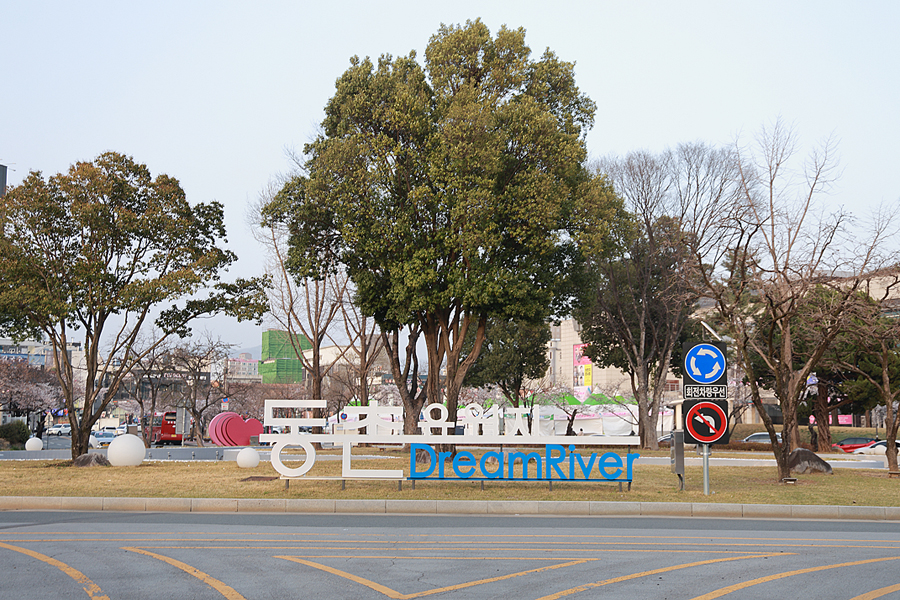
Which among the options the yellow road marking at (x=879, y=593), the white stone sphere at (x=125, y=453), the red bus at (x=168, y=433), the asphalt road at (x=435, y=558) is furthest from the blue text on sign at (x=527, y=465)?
the red bus at (x=168, y=433)

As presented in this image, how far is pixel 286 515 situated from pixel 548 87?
17.3 metres

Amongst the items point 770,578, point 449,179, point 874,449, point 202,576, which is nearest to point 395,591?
point 202,576

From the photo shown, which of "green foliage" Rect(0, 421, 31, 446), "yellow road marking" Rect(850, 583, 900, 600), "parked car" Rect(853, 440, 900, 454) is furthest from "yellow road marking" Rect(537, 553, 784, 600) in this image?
"green foliage" Rect(0, 421, 31, 446)

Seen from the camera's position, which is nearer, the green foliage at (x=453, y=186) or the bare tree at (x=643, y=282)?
the green foliage at (x=453, y=186)

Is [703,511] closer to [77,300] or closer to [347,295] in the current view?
[77,300]

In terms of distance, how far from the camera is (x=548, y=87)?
84.9 feet

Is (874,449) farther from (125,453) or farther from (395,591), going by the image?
(395,591)

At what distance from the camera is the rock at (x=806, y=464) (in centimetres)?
2286

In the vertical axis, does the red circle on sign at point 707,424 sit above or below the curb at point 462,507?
above

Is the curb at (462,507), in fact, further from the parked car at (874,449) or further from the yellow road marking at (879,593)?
the parked car at (874,449)

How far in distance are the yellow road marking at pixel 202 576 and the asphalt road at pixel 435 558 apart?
2 cm

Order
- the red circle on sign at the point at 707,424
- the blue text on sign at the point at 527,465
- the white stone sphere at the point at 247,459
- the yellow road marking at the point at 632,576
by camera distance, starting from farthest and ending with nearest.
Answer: the white stone sphere at the point at 247,459, the blue text on sign at the point at 527,465, the red circle on sign at the point at 707,424, the yellow road marking at the point at 632,576

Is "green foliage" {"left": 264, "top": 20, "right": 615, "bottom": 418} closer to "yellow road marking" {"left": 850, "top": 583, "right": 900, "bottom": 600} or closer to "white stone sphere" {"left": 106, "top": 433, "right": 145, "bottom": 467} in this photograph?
"white stone sphere" {"left": 106, "top": 433, "right": 145, "bottom": 467}

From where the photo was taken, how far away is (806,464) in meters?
22.9
